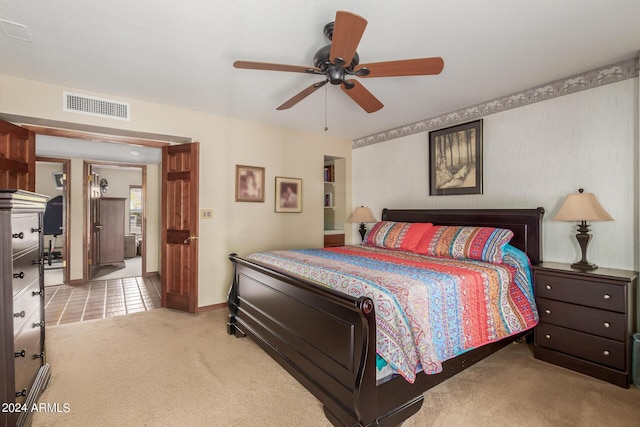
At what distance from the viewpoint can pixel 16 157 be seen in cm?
292

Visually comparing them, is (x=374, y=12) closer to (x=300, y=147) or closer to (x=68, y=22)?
(x=68, y=22)

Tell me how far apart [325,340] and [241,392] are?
2.62 ft

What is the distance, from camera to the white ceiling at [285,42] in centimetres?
194

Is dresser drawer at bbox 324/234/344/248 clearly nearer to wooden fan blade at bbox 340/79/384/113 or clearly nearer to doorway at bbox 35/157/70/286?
wooden fan blade at bbox 340/79/384/113

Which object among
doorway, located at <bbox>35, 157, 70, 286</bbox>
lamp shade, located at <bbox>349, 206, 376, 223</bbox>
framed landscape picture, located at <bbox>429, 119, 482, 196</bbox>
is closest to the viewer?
framed landscape picture, located at <bbox>429, 119, 482, 196</bbox>

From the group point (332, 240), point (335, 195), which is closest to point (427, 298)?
point (332, 240)

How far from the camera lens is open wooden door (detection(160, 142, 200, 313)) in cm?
379

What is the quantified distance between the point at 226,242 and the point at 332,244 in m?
1.99

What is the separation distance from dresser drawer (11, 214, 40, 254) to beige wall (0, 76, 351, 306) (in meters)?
1.67

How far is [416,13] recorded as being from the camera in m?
1.97

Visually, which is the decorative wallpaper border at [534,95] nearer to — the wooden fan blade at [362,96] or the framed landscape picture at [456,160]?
the framed landscape picture at [456,160]

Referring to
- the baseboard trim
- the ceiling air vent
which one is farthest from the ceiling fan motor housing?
the baseboard trim

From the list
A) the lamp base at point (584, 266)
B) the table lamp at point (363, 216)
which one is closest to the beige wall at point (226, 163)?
the table lamp at point (363, 216)

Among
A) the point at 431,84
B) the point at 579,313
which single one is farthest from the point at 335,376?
the point at 431,84
